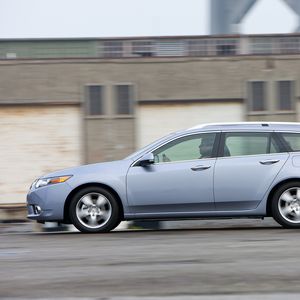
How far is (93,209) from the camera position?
10672 millimetres

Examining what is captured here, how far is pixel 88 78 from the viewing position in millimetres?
20406

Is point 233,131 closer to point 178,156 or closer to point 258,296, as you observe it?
point 178,156

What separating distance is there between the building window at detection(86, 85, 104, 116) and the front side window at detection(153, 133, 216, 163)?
31.7 ft

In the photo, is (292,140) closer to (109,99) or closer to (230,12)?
(109,99)

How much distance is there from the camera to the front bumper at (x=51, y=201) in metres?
10.7

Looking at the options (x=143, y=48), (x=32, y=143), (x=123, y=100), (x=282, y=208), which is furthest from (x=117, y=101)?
(x=282, y=208)

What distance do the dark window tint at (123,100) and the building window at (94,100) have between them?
41 centimetres

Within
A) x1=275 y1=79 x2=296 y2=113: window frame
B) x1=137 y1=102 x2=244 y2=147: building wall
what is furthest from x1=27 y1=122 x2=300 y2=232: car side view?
x1=275 y1=79 x2=296 y2=113: window frame

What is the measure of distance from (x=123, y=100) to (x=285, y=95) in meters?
4.16

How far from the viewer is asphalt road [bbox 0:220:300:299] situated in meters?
6.29

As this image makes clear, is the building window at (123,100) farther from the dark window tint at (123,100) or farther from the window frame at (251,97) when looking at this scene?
the window frame at (251,97)

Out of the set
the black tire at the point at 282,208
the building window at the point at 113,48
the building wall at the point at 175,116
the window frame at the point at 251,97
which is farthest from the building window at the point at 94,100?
the black tire at the point at 282,208

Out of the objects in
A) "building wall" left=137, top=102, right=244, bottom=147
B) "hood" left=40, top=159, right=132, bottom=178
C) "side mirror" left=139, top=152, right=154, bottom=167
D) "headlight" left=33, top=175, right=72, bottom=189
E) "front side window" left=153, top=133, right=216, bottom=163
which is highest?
"building wall" left=137, top=102, right=244, bottom=147

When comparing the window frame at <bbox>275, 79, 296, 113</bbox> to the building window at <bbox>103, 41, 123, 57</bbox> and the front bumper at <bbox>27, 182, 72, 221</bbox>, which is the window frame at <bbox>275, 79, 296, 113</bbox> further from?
the front bumper at <bbox>27, 182, 72, 221</bbox>
